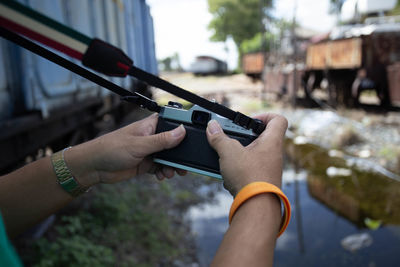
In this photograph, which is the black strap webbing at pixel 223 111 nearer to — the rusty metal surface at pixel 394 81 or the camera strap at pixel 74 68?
the camera strap at pixel 74 68

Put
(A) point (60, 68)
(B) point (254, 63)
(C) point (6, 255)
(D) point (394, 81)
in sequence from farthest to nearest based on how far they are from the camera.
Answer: (B) point (254, 63) → (D) point (394, 81) → (A) point (60, 68) → (C) point (6, 255)

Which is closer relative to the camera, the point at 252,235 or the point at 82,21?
the point at 252,235

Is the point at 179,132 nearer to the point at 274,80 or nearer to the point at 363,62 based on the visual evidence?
the point at 363,62

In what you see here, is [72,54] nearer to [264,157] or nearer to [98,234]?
[264,157]

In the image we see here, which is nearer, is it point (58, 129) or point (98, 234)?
point (98, 234)

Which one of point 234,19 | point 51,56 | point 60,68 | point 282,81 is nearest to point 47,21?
point 51,56

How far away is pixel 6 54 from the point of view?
2408 millimetres

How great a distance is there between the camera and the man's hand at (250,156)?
2.88ft

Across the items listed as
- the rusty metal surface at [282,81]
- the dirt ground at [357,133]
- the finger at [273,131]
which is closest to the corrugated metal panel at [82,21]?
the finger at [273,131]

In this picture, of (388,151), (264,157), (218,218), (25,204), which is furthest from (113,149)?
Result: (388,151)

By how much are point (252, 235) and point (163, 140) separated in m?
0.49

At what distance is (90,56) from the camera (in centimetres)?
136

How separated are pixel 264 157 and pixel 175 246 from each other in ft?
8.95

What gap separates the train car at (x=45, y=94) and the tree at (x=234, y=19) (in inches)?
1076
